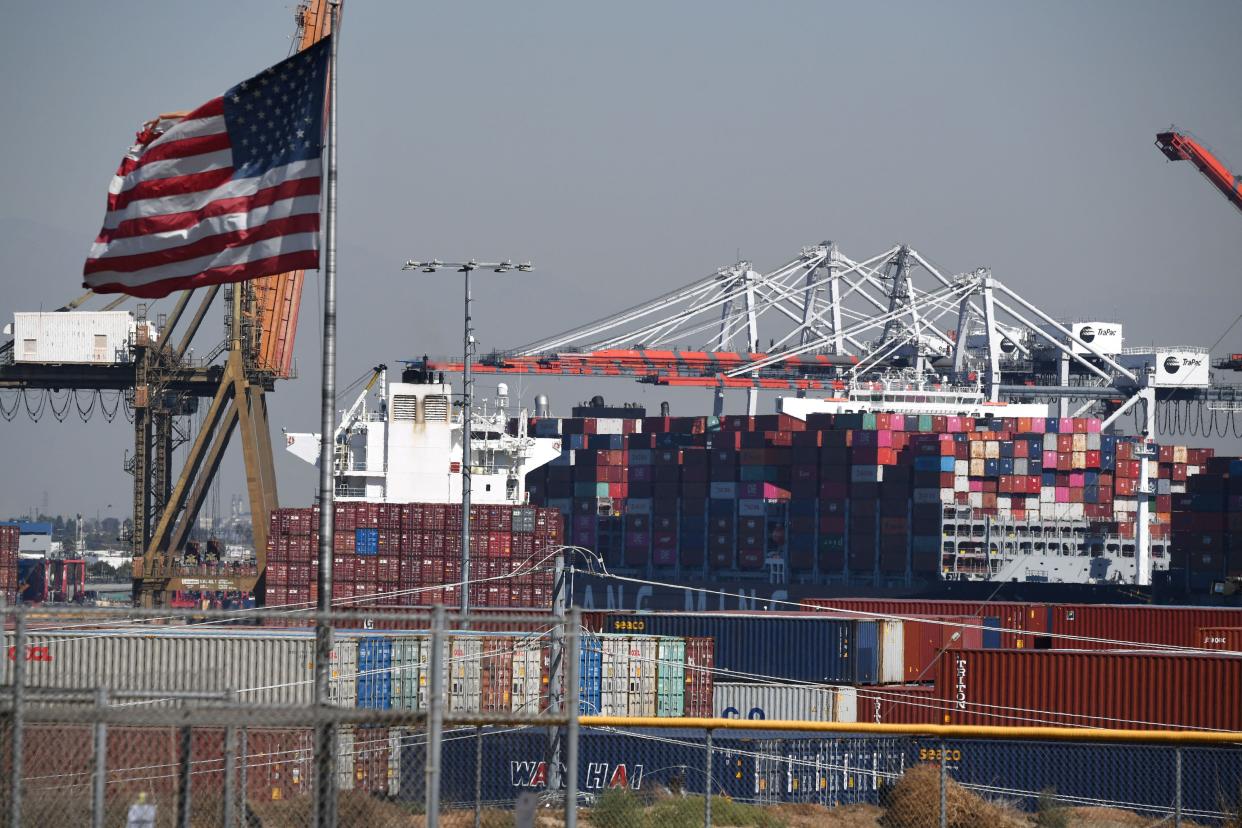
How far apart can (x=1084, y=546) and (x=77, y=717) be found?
262ft

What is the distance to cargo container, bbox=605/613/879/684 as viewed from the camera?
32.9 m

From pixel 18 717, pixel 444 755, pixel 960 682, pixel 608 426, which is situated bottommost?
pixel 444 755

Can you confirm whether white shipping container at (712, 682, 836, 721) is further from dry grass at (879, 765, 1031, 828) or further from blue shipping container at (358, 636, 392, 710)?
dry grass at (879, 765, 1031, 828)

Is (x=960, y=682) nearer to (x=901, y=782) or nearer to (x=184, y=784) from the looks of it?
(x=901, y=782)

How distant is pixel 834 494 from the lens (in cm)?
8625

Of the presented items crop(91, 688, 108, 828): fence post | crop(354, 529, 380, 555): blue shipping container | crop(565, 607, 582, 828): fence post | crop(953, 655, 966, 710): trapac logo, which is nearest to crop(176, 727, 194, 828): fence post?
crop(91, 688, 108, 828): fence post

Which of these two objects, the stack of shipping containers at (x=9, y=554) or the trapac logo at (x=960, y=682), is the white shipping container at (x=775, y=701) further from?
the stack of shipping containers at (x=9, y=554)

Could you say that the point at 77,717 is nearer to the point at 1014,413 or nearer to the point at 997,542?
the point at 997,542

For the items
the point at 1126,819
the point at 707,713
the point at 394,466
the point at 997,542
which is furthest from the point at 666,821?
the point at 997,542

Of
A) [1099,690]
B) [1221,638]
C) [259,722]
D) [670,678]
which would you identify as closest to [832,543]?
[1221,638]

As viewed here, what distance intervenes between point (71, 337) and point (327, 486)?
56.6 meters

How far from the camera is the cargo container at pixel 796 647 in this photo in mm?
32938

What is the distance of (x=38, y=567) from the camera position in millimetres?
115812

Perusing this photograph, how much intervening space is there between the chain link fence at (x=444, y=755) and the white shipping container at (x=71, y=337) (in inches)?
1599
